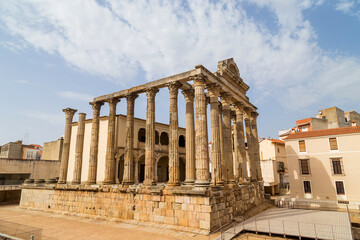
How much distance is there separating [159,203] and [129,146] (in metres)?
5.51

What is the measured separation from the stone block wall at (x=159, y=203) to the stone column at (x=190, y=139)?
1.19 metres

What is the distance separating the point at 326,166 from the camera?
24.1 meters

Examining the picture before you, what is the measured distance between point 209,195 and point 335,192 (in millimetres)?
18248

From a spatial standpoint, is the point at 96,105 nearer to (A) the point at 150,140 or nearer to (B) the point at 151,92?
(B) the point at 151,92

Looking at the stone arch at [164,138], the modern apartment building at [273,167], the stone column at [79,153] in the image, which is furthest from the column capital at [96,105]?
the modern apartment building at [273,167]

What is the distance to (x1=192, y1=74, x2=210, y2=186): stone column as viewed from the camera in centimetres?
1356

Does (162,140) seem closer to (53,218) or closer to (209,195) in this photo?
(53,218)

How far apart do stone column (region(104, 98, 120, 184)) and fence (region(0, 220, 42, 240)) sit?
6.12 m

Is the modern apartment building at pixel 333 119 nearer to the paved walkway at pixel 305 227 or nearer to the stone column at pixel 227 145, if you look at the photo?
the paved walkway at pixel 305 227

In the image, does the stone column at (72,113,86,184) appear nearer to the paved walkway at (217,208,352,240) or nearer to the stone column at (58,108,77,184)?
the stone column at (58,108,77,184)

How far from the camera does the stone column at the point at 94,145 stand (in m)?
19.0

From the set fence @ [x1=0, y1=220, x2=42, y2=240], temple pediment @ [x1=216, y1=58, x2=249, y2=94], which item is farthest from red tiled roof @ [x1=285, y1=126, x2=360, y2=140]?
fence @ [x1=0, y1=220, x2=42, y2=240]

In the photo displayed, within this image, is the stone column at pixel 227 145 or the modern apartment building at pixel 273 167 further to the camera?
the modern apartment building at pixel 273 167

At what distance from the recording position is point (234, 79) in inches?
762
